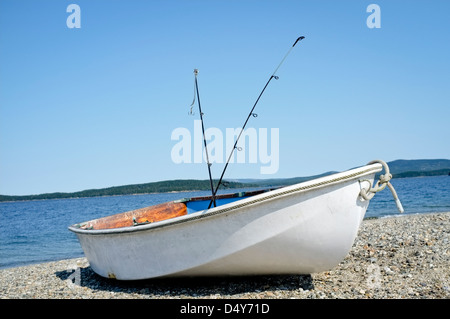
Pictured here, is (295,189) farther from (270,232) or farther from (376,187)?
(376,187)

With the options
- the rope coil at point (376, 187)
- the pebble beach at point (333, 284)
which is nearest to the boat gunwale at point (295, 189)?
the rope coil at point (376, 187)

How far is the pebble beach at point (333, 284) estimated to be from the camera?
5.81 metres

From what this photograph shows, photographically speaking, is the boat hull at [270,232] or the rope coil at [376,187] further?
the rope coil at [376,187]

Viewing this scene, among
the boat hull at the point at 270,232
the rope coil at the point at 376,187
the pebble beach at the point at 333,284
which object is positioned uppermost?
the rope coil at the point at 376,187

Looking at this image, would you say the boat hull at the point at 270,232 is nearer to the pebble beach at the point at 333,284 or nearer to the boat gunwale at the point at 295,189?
the boat gunwale at the point at 295,189

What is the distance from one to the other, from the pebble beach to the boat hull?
13.9 inches

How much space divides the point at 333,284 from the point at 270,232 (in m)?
1.63

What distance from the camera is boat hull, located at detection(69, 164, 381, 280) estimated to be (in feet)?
17.8

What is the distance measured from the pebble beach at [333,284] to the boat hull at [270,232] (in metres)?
0.35

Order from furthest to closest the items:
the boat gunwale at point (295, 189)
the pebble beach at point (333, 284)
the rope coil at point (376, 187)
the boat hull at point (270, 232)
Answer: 1. the pebble beach at point (333, 284)
2. the rope coil at point (376, 187)
3. the boat hull at point (270, 232)
4. the boat gunwale at point (295, 189)

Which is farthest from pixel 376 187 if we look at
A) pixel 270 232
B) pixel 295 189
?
pixel 270 232

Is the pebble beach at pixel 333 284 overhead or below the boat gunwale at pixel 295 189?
below
